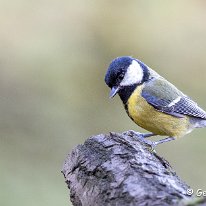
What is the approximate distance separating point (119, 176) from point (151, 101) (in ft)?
5.31

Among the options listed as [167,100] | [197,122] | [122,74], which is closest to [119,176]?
[122,74]

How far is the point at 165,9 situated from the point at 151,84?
433 cm

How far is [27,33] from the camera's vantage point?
7094mm

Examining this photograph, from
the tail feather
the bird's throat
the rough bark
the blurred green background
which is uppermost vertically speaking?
the blurred green background

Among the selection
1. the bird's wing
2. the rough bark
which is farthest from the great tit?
the rough bark

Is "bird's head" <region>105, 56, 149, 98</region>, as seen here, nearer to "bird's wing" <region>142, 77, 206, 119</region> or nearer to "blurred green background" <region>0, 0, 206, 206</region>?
"bird's wing" <region>142, 77, 206, 119</region>

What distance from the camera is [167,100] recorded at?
3.40 m

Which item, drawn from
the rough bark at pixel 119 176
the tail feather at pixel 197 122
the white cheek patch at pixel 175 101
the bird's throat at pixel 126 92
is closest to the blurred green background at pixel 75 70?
the tail feather at pixel 197 122

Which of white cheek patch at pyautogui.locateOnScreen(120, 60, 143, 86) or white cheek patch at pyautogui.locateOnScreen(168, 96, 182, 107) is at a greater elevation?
white cheek patch at pyautogui.locateOnScreen(120, 60, 143, 86)

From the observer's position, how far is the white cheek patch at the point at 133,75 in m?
3.33

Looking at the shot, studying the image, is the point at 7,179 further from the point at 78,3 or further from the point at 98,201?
the point at 98,201

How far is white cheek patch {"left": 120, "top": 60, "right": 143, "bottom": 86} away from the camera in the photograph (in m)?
3.33

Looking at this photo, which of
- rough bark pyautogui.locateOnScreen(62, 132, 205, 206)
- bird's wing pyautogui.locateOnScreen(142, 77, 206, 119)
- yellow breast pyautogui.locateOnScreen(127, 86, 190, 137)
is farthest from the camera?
bird's wing pyautogui.locateOnScreen(142, 77, 206, 119)

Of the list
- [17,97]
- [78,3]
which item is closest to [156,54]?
[78,3]
